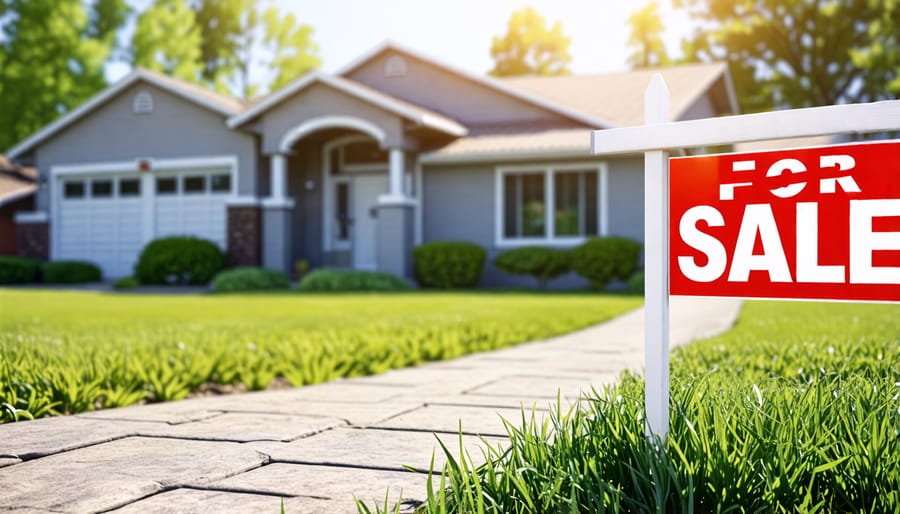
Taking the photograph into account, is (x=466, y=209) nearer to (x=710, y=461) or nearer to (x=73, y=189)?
(x=73, y=189)

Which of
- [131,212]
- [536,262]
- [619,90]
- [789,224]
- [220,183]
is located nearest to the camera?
[789,224]

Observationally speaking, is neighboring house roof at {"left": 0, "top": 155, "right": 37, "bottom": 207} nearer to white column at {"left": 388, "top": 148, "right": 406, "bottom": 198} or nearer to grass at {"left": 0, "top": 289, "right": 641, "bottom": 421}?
white column at {"left": 388, "top": 148, "right": 406, "bottom": 198}

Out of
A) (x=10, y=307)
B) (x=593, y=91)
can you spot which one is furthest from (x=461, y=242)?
(x=10, y=307)

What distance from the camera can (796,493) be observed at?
2295 mm

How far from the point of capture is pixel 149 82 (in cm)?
2028

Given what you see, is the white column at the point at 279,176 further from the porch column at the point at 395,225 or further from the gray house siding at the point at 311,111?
the porch column at the point at 395,225

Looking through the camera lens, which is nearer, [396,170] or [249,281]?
[249,281]

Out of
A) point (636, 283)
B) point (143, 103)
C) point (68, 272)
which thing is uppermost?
point (143, 103)

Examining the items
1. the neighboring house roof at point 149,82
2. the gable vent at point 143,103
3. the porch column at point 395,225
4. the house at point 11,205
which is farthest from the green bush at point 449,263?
the house at point 11,205

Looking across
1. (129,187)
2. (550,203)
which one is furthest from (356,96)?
(129,187)

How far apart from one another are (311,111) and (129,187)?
5.39m

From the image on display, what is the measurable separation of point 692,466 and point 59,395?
3.07 meters

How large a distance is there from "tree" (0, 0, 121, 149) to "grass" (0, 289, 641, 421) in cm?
1972

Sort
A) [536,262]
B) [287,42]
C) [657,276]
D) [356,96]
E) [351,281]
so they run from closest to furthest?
[657,276] → [351,281] → [536,262] → [356,96] → [287,42]
